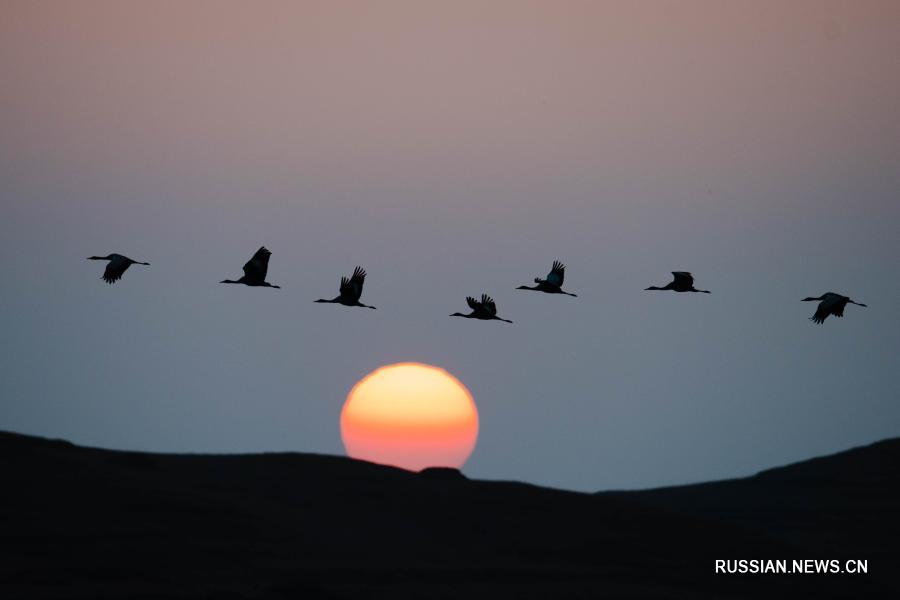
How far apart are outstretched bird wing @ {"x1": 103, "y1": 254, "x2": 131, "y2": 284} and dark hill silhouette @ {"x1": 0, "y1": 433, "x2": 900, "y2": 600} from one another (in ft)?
28.8

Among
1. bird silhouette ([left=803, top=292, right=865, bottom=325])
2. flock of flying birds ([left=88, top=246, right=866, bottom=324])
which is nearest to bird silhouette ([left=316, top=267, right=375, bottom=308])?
flock of flying birds ([left=88, top=246, right=866, bottom=324])

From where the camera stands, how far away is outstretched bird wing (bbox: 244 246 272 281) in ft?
113

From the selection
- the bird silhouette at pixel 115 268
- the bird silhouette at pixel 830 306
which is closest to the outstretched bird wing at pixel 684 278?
the bird silhouette at pixel 830 306

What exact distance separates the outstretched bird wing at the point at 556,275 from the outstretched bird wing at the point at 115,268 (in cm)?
1075

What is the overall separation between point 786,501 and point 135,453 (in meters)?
33.4

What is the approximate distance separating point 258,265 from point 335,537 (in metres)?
13.8

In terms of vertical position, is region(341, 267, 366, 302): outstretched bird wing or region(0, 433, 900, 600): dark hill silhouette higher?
region(341, 267, 366, 302): outstretched bird wing

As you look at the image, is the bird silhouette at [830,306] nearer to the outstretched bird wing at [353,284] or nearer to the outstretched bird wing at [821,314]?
the outstretched bird wing at [821,314]

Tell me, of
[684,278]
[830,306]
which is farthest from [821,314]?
[684,278]

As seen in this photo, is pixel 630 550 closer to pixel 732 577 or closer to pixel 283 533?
pixel 732 577

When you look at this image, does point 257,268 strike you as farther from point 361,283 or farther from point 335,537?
point 335,537

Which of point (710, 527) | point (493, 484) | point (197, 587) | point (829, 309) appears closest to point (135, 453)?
point (493, 484)

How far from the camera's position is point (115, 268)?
3372cm

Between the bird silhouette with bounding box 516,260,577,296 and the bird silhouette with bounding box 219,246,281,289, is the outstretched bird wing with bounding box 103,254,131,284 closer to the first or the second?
the bird silhouette with bounding box 219,246,281,289
